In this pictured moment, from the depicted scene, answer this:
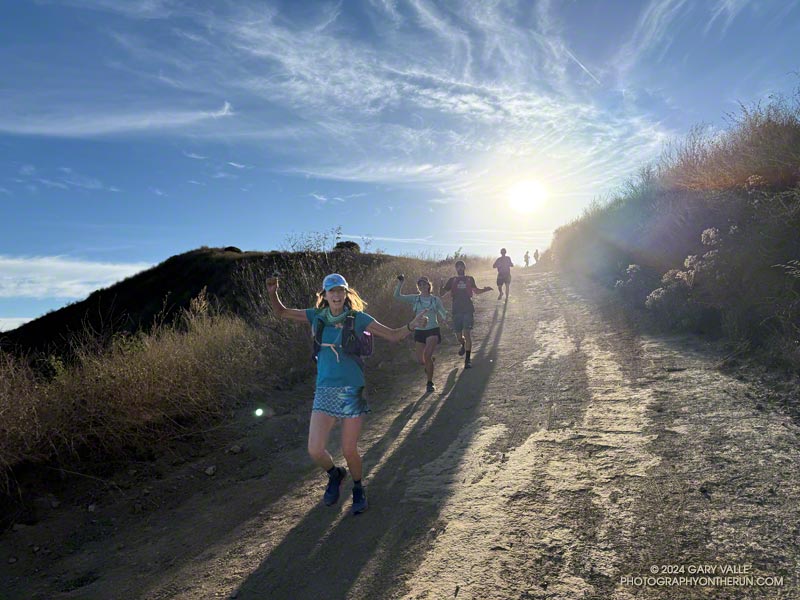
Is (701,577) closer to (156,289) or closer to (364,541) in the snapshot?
(364,541)

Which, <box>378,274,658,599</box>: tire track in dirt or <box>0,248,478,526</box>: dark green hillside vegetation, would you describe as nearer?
<box>378,274,658,599</box>: tire track in dirt

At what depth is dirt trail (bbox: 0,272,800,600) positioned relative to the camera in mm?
2953

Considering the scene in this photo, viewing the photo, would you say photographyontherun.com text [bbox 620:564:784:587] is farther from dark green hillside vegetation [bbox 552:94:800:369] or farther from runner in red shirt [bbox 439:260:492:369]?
runner in red shirt [bbox 439:260:492:369]

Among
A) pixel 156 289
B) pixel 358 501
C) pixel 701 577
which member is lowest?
pixel 701 577

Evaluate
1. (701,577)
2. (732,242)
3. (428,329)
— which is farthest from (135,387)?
(732,242)

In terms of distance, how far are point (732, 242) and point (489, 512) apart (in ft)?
21.8

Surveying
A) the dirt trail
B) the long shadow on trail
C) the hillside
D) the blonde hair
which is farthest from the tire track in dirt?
the hillside

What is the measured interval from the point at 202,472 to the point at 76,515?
1.20m

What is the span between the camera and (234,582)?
3273mm

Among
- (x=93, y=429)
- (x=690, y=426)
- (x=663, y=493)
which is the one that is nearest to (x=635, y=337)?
(x=690, y=426)

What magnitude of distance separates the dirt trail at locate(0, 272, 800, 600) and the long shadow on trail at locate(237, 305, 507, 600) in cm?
2

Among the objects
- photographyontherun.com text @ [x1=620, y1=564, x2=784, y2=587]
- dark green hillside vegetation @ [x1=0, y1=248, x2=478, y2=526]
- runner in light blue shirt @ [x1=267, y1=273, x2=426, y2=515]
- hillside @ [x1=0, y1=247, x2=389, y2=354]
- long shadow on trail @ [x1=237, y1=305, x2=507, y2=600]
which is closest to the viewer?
photographyontherun.com text @ [x1=620, y1=564, x2=784, y2=587]

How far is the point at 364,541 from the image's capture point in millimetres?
3539

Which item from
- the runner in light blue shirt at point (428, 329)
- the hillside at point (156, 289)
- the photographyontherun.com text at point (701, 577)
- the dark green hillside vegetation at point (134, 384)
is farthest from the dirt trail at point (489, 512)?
the hillside at point (156, 289)
